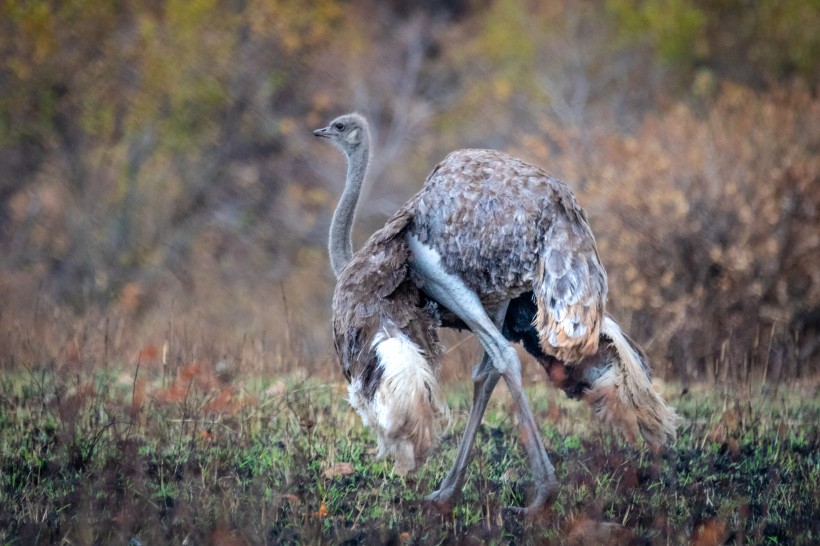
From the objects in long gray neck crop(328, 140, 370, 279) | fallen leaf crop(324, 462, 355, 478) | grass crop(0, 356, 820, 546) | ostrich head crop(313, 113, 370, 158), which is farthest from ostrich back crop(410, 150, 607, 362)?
ostrich head crop(313, 113, 370, 158)

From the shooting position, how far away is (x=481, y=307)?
4.46 m

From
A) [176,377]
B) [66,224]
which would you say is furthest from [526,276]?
[66,224]

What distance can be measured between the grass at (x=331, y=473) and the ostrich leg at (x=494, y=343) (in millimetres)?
143

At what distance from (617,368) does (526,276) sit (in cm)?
57

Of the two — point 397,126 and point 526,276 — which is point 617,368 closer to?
point 526,276

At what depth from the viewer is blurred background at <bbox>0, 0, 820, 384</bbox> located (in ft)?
30.4

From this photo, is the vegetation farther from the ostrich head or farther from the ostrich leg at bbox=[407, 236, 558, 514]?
the ostrich head

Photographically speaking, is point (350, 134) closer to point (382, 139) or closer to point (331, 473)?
point (331, 473)

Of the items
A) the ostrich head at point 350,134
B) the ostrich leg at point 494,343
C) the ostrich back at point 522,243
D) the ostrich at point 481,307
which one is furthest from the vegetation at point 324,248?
the ostrich head at point 350,134

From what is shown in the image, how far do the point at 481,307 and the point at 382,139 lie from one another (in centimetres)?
1520

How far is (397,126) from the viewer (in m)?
19.2

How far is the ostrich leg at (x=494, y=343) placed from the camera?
4.41 metres

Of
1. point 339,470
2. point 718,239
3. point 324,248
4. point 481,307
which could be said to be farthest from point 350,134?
point 324,248

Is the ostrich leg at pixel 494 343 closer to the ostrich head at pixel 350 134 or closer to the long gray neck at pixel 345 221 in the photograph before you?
the long gray neck at pixel 345 221
